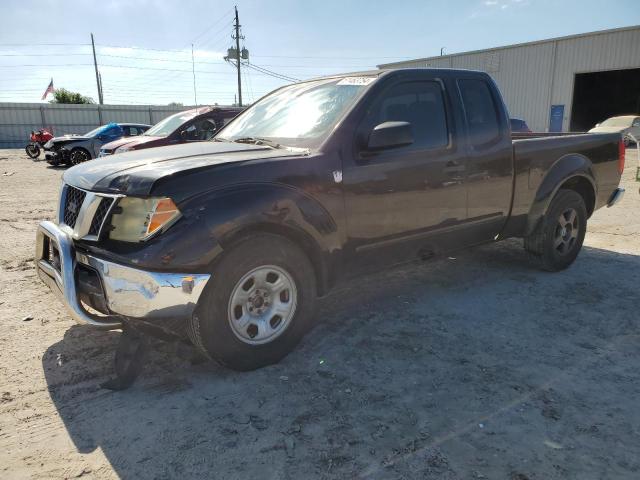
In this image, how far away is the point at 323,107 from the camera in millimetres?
3678

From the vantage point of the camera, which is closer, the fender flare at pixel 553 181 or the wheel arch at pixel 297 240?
the wheel arch at pixel 297 240

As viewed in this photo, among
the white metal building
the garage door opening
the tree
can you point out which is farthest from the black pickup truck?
the tree

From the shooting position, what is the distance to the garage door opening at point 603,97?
29.5 meters

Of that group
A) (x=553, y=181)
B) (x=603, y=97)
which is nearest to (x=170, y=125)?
(x=553, y=181)

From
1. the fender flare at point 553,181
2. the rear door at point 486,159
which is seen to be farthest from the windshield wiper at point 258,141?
the fender flare at point 553,181

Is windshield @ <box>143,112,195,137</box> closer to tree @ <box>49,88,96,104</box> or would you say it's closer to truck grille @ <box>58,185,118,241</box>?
truck grille @ <box>58,185,118,241</box>

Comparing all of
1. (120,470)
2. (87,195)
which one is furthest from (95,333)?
(120,470)

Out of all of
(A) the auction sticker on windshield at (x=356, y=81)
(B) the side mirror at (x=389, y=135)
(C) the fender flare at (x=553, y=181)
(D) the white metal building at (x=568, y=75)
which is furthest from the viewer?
(D) the white metal building at (x=568, y=75)

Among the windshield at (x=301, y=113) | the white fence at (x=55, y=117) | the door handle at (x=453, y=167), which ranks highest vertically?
the white fence at (x=55, y=117)

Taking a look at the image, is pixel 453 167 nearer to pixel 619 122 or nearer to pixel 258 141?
pixel 258 141

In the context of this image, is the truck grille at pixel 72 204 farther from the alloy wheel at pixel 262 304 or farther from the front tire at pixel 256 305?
the alloy wheel at pixel 262 304

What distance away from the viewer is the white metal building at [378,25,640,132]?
83.5 feet

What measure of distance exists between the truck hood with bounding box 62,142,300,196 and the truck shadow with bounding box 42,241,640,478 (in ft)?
3.89

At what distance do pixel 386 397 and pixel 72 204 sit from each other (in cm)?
232
